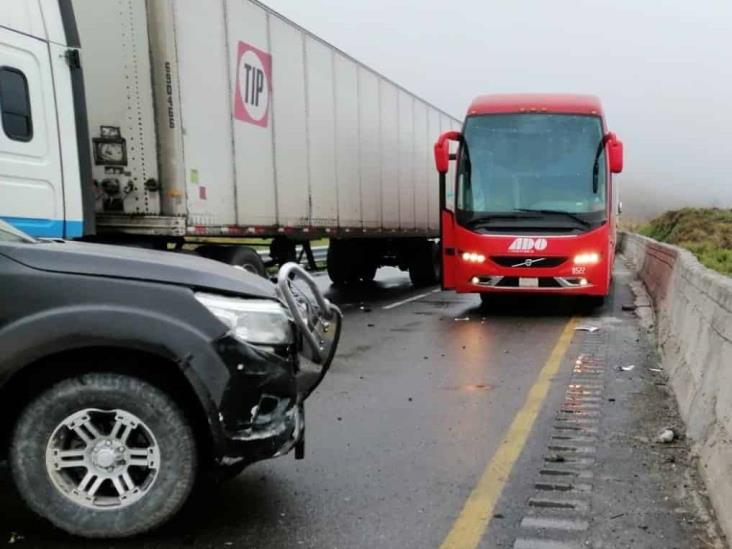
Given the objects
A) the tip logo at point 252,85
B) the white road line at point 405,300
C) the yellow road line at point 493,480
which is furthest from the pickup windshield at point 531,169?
the yellow road line at point 493,480

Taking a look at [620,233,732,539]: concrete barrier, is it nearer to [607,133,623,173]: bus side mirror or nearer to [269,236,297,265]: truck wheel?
[607,133,623,173]: bus side mirror

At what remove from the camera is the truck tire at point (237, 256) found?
862 cm

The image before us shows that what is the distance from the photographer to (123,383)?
3322mm

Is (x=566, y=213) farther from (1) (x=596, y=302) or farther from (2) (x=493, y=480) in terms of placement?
(2) (x=493, y=480)

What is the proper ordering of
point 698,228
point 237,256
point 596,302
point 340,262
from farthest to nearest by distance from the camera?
point 698,228, point 340,262, point 596,302, point 237,256

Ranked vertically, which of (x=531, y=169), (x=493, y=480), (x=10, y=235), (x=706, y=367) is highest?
(x=531, y=169)

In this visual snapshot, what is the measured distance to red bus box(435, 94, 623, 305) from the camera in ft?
36.5

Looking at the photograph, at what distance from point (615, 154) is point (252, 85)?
555 cm

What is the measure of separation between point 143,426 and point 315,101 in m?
8.68

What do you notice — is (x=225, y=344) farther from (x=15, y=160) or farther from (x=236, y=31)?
(x=236, y=31)

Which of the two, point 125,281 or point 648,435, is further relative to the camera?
point 648,435

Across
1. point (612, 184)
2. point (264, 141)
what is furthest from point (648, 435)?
point (612, 184)

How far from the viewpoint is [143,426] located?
3326 mm

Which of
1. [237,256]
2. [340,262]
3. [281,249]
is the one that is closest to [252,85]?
[237,256]
